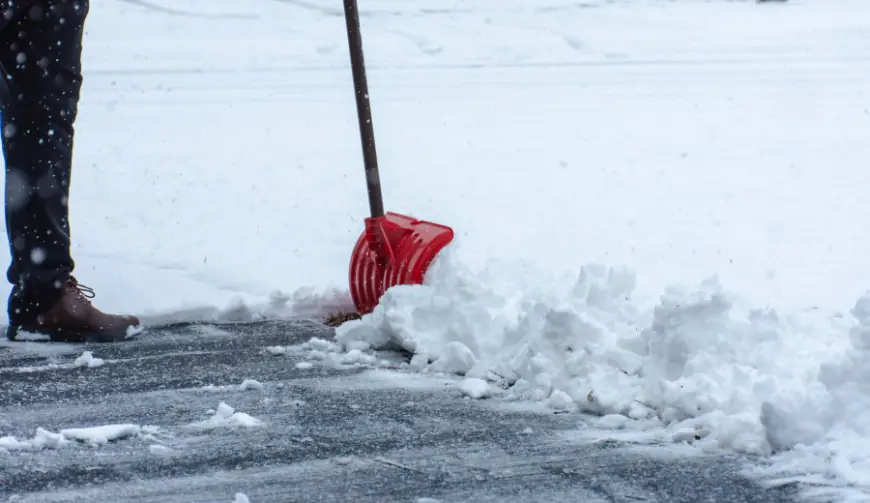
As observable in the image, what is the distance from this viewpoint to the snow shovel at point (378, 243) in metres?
3.95

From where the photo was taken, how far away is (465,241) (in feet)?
17.6

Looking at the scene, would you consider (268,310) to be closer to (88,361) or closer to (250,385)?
(88,361)

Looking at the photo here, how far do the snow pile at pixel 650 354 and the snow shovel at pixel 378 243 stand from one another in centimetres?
9

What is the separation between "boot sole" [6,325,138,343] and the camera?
3854mm

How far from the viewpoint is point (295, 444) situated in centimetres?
276

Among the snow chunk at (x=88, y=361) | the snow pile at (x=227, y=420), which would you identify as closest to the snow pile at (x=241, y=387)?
the snow pile at (x=227, y=420)

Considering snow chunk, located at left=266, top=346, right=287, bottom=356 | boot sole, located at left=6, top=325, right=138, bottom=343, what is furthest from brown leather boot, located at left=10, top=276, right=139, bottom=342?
snow chunk, located at left=266, top=346, right=287, bottom=356

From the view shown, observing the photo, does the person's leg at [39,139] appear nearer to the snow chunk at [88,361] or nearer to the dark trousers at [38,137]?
the dark trousers at [38,137]

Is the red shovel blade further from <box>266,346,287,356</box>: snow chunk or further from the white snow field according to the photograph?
<box>266,346,287,356</box>: snow chunk

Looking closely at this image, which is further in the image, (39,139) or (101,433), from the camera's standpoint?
(39,139)

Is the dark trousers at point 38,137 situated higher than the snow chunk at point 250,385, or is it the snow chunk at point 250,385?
the dark trousers at point 38,137

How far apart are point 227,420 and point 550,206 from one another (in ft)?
10.9

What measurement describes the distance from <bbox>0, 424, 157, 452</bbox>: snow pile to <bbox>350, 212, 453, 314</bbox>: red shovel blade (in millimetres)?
1297

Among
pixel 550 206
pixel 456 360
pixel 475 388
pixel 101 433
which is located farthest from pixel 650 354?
pixel 550 206
